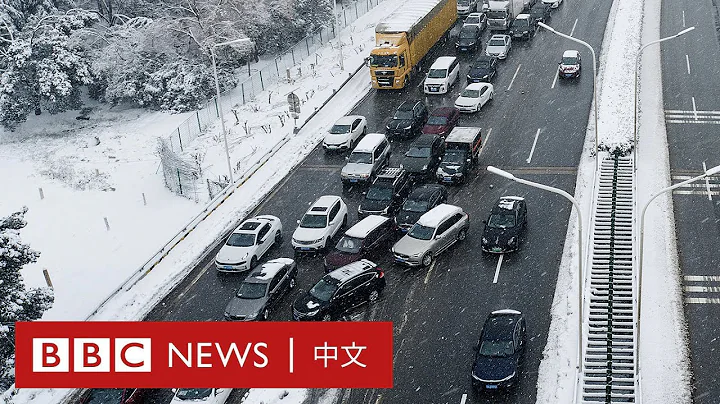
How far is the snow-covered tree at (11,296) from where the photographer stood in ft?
91.7

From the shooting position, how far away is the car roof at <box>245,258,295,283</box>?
31.4 metres

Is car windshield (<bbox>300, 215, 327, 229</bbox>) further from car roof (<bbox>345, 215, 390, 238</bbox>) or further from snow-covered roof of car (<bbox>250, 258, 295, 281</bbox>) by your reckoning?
snow-covered roof of car (<bbox>250, 258, 295, 281</bbox>)

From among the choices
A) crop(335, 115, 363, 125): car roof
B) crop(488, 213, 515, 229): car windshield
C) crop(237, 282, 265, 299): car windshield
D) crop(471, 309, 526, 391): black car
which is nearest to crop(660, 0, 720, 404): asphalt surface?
crop(471, 309, 526, 391): black car

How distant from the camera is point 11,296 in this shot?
28469 mm

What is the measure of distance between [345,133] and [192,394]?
22.8 m

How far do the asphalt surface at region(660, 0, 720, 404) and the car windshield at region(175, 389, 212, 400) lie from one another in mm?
15967

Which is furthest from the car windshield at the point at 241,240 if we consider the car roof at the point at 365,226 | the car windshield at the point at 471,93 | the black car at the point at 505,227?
the car windshield at the point at 471,93

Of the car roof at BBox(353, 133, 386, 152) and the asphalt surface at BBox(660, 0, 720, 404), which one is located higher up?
the car roof at BBox(353, 133, 386, 152)

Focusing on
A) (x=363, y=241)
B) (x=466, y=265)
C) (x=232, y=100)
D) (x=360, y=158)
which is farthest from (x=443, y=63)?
(x=466, y=265)

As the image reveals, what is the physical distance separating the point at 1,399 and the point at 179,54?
3769 cm

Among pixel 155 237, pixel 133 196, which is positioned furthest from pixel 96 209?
pixel 155 237

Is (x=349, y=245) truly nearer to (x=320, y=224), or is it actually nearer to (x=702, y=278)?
(x=320, y=224)

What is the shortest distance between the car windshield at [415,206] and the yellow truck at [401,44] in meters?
18.6

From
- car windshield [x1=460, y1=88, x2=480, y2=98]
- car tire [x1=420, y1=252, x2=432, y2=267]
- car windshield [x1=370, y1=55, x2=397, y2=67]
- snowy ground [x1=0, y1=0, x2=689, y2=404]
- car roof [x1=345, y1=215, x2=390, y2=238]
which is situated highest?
car windshield [x1=370, y1=55, x2=397, y2=67]
